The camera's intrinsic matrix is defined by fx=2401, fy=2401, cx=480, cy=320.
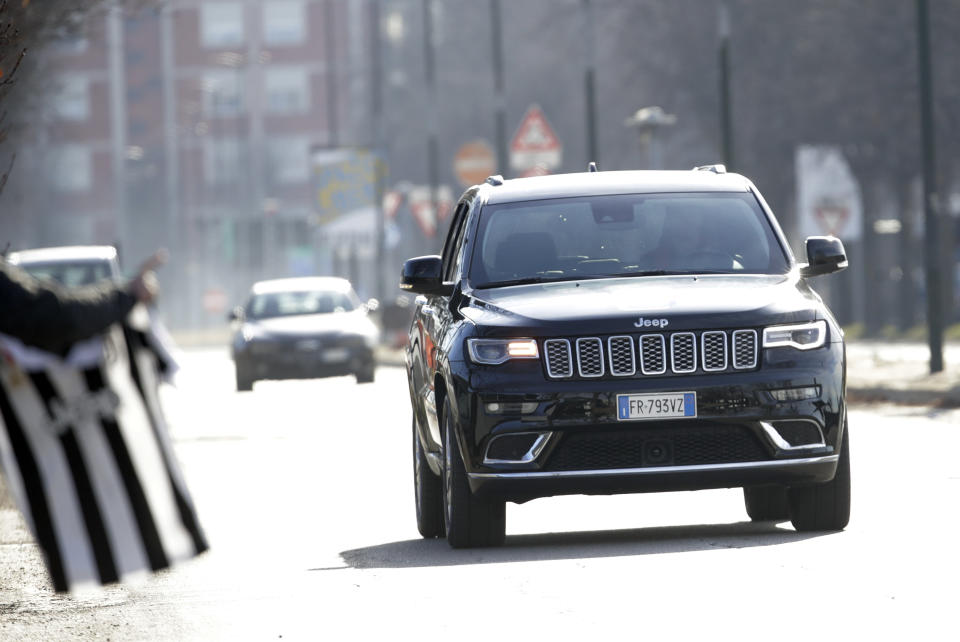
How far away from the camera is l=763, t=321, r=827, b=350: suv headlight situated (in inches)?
443

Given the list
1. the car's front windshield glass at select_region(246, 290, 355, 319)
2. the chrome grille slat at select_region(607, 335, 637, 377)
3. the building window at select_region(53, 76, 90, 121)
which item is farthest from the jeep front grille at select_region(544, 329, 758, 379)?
the building window at select_region(53, 76, 90, 121)

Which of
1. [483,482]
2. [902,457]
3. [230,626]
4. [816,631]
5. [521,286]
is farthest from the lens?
[902,457]

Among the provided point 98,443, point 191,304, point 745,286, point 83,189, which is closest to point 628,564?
point 745,286

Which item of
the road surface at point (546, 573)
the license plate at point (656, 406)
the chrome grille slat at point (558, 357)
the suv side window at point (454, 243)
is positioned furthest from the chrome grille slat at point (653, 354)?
the suv side window at point (454, 243)

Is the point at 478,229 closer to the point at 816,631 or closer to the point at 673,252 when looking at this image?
the point at 673,252

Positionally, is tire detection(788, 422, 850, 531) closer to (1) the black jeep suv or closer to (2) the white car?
(1) the black jeep suv

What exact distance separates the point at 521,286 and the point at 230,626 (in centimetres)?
334

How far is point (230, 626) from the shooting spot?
9281 millimetres

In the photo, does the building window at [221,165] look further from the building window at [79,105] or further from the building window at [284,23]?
the building window at [79,105]

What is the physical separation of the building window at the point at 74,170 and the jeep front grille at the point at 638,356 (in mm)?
110334

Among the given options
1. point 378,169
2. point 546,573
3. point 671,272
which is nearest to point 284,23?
point 378,169

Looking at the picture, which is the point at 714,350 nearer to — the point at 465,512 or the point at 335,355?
the point at 465,512

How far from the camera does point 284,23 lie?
119375 millimetres

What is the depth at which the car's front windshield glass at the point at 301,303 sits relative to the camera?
35.9m
